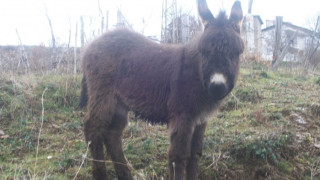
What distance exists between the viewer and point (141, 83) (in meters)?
3.40

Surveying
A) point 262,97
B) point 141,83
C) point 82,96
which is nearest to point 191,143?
point 141,83

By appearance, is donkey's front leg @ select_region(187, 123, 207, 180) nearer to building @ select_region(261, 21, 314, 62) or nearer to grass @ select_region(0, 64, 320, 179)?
grass @ select_region(0, 64, 320, 179)

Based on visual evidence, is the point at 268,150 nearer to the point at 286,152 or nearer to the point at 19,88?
the point at 286,152

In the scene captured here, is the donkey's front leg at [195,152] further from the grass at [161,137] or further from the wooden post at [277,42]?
the wooden post at [277,42]

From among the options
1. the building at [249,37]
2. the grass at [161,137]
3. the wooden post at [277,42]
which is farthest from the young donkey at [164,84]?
the wooden post at [277,42]

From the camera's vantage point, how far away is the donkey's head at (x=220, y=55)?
2788 mm

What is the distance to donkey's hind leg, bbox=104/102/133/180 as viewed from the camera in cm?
348

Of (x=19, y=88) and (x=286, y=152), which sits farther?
(x=19, y=88)

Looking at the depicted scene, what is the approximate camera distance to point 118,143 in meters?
3.61

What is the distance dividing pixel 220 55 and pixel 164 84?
0.79 metres

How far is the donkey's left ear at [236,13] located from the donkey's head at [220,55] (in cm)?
10

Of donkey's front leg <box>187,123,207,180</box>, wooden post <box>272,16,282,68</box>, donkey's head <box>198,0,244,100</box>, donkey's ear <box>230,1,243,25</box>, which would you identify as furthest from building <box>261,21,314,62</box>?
donkey's front leg <box>187,123,207,180</box>

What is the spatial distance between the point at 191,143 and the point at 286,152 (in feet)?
5.10

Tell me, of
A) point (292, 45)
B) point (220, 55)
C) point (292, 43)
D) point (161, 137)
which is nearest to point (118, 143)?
point (161, 137)
